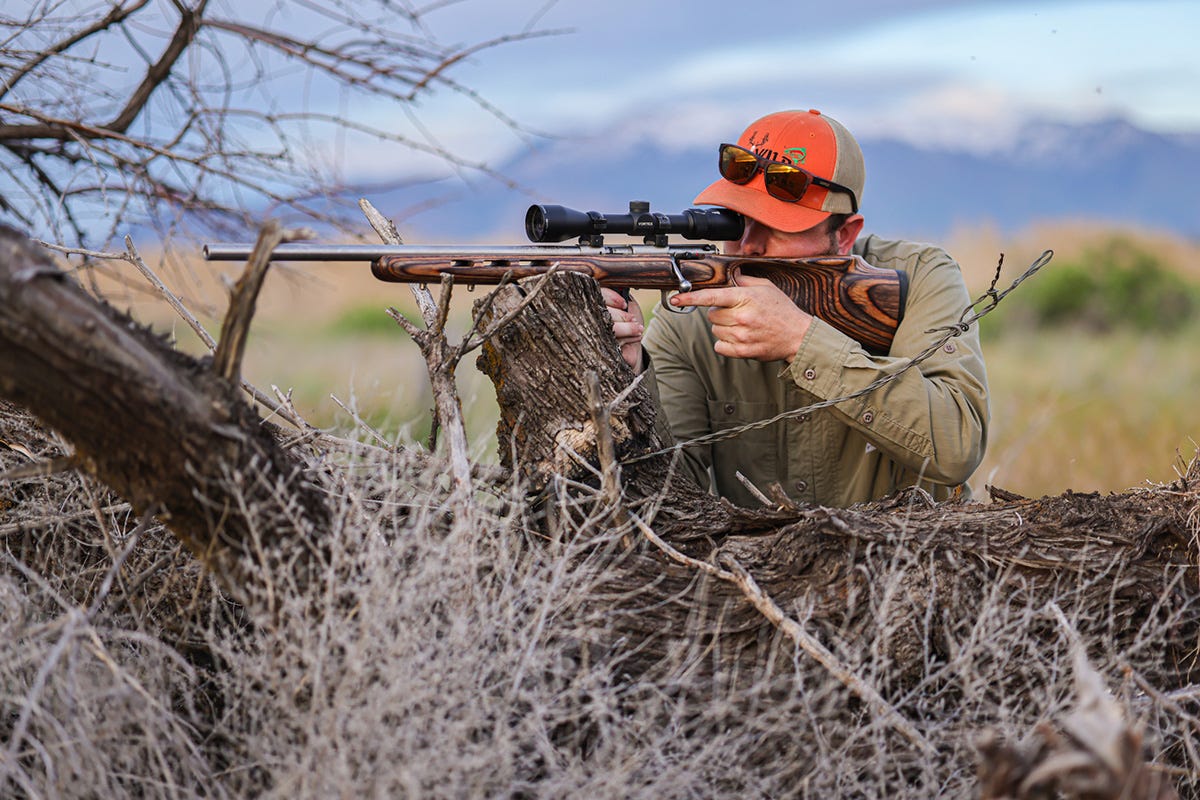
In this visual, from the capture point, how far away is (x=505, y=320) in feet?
10.4

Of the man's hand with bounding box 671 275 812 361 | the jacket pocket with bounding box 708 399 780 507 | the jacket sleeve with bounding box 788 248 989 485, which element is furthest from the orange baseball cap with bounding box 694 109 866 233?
the jacket pocket with bounding box 708 399 780 507

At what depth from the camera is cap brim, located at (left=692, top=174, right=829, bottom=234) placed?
4.11 meters

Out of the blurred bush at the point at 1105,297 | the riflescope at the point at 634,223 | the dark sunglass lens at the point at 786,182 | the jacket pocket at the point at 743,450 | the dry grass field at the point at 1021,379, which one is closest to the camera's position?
the riflescope at the point at 634,223

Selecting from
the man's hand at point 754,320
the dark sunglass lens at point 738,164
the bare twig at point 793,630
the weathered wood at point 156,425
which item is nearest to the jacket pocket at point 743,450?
the man's hand at point 754,320

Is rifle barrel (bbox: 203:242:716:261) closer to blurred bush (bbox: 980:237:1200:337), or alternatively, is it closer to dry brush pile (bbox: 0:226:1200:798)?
dry brush pile (bbox: 0:226:1200:798)

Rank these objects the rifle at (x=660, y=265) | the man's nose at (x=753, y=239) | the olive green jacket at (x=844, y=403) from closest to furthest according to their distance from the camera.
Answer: the rifle at (x=660, y=265), the olive green jacket at (x=844, y=403), the man's nose at (x=753, y=239)

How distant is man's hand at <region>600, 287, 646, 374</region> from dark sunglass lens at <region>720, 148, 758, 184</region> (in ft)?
2.21

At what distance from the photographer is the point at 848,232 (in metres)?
4.33

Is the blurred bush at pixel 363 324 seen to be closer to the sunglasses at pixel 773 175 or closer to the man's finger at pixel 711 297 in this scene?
the sunglasses at pixel 773 175

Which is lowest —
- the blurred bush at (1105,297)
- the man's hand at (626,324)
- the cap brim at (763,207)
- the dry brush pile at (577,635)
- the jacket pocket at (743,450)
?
the dry brush pile at (577,635)

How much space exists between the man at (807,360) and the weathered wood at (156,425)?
1.60m

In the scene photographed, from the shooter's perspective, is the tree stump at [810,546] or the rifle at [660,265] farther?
the rifle at [660,265]

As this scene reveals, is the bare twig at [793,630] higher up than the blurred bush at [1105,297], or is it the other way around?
the blurred bush at [1105,297]

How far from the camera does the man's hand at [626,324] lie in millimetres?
3861
